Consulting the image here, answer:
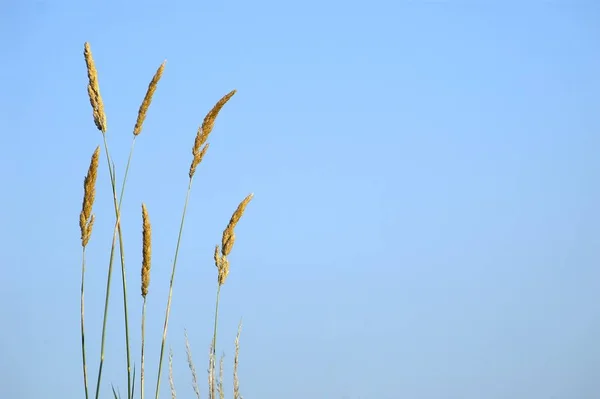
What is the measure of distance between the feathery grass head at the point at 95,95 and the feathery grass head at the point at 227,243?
1.75 feet

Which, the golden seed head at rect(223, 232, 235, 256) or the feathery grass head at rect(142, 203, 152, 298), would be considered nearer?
the feathery grass head at rect(142, 203, 152, 298)

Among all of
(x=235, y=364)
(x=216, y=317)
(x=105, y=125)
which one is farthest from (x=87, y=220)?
(x=235, y=364)

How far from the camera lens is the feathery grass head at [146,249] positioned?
249 cm

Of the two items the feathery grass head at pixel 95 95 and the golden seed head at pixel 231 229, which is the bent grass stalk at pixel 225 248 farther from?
the feathery grass head at pixel 95 95

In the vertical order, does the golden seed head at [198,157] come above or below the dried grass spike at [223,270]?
above

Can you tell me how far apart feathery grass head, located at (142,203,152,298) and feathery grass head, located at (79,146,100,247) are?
0.17 metres

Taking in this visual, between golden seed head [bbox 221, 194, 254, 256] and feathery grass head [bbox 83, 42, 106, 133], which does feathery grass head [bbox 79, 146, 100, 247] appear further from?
golden seed head [bbox 221, 194, 254, 256]

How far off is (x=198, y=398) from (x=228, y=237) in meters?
0.74

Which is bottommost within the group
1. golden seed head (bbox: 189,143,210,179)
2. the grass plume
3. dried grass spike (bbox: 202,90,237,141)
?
the grass plume

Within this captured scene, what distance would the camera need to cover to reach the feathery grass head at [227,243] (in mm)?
2658

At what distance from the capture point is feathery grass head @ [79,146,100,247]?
246 centimetres

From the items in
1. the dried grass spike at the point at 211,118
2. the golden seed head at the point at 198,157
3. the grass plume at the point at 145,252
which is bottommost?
the grass plume at the point at 145,252

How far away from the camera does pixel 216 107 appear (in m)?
2.67

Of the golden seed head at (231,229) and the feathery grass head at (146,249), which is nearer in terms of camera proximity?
the feathery grass head at (146,249)
